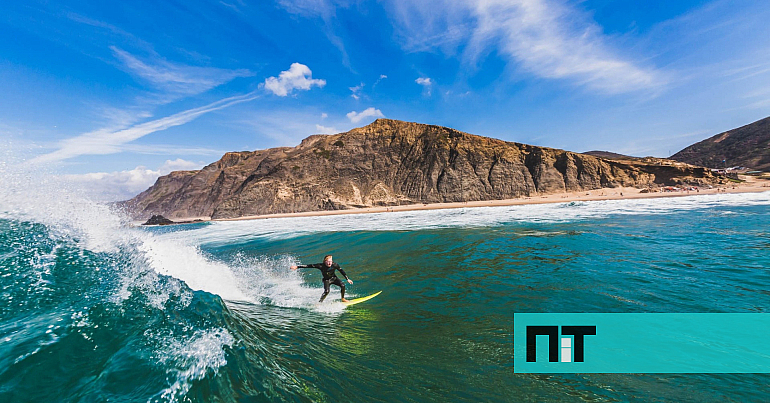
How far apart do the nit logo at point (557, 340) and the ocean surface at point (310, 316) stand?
489 millimetres

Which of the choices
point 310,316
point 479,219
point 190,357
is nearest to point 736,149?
point 479,219

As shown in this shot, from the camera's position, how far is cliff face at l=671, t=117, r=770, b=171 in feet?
340

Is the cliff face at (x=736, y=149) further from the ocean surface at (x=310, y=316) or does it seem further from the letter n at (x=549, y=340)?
the letter n at (x=549, y=340)

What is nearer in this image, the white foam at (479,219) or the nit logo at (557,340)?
the nit logo at (557,340)

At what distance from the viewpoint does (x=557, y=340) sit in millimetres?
6609

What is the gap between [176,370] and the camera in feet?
13.4

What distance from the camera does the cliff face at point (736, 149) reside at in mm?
103750

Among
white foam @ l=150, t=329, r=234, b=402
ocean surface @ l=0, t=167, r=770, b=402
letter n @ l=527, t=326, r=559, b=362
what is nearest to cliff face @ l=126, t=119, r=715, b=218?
ocean surface @ l=0, t=167, r=770, b=402

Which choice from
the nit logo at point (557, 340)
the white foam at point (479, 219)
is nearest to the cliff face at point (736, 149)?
the white foam at point (479, 219)

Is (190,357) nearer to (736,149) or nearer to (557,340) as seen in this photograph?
(557,340)

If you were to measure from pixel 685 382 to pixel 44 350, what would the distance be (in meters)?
10.1

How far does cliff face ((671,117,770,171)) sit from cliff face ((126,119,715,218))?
6559 cm

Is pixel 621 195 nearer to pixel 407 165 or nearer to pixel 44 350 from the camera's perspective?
pixel 407 165

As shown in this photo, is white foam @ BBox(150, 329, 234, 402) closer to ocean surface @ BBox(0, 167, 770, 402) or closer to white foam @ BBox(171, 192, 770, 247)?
ocean surface @ BBox(0, 167, 770, 402)
